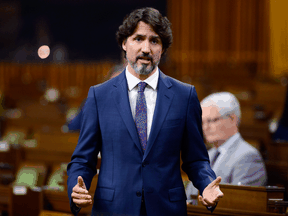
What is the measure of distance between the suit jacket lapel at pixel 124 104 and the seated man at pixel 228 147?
1.01 m

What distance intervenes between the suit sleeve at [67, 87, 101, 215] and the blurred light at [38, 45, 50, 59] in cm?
819

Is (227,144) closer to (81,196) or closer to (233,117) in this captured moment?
(233,117)

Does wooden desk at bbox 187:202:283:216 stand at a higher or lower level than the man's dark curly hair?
lower

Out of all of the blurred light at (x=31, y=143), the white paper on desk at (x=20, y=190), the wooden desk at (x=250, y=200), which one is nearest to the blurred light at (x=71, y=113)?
the blurred light at (x=31, y=143)

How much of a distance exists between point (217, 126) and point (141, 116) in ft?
3.36

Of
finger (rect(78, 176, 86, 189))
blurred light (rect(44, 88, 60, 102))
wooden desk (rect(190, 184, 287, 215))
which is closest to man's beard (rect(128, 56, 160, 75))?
finger (rect(78, 176, 86, 189))

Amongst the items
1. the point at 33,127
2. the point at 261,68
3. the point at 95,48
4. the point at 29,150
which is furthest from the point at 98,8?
the point at 29,150

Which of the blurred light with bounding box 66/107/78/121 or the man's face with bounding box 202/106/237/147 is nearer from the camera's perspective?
the man's face with bounding box 202/106/237/147

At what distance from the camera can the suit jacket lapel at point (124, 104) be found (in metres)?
1.23

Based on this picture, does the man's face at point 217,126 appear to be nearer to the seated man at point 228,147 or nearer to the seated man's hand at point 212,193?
the seated man at point 228,147

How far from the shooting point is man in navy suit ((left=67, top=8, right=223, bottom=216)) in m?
1.22

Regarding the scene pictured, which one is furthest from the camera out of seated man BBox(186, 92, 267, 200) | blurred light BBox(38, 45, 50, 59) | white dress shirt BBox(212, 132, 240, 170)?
blurred light BBox(38, 45, 50, 59)

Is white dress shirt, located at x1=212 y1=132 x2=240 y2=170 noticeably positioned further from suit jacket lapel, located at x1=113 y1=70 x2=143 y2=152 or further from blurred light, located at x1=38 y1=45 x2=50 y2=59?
blurred light, located at x1=38 y1=45 x2=50 y2=59

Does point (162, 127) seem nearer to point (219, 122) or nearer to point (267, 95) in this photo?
point (219, 122)
